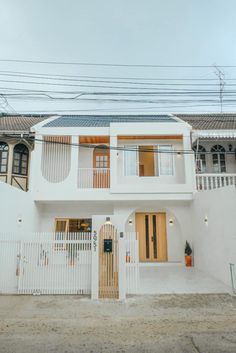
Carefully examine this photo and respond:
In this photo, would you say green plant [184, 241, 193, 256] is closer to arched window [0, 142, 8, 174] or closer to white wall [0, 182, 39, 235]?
white wall [0, 182, 39, 235]

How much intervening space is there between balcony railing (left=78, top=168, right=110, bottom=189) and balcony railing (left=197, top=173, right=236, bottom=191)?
15.1 feet

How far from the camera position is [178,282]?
8.82 meters

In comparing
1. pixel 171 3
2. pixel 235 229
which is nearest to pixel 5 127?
pixel 171 3

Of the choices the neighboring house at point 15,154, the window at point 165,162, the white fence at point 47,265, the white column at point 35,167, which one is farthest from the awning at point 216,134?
the neighboring house at point 15,154

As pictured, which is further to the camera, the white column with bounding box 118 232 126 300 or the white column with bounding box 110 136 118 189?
the white column with bounding box 110 136 118 189

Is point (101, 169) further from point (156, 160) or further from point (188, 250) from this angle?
point (188, 250)

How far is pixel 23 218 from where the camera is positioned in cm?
1066

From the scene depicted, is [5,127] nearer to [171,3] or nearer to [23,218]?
[23,218]

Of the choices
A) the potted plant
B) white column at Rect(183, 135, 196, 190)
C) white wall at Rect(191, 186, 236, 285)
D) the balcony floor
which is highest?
white column at Rect(183, 135, 196, 190)

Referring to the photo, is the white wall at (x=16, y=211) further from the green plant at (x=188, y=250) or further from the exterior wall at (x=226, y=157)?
the exterior wall at (x=226, y=157)

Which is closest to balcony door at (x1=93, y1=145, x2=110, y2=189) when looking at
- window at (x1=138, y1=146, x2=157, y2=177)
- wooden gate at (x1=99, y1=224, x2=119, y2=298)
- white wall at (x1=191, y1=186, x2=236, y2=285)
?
window at (x1=138, y1=146, x2=157, y2=177)

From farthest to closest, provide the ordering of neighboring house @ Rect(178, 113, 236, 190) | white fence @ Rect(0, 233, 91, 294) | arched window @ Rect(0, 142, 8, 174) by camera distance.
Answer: arched window @ Rect(0, 142, 8, 174) → neighboring house @ Rect(178, 113, 236, 190) → white fence @ Rect(0, 233, 91, 294)

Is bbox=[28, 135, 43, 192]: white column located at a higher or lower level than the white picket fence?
higher

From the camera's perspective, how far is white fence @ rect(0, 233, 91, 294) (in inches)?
288
